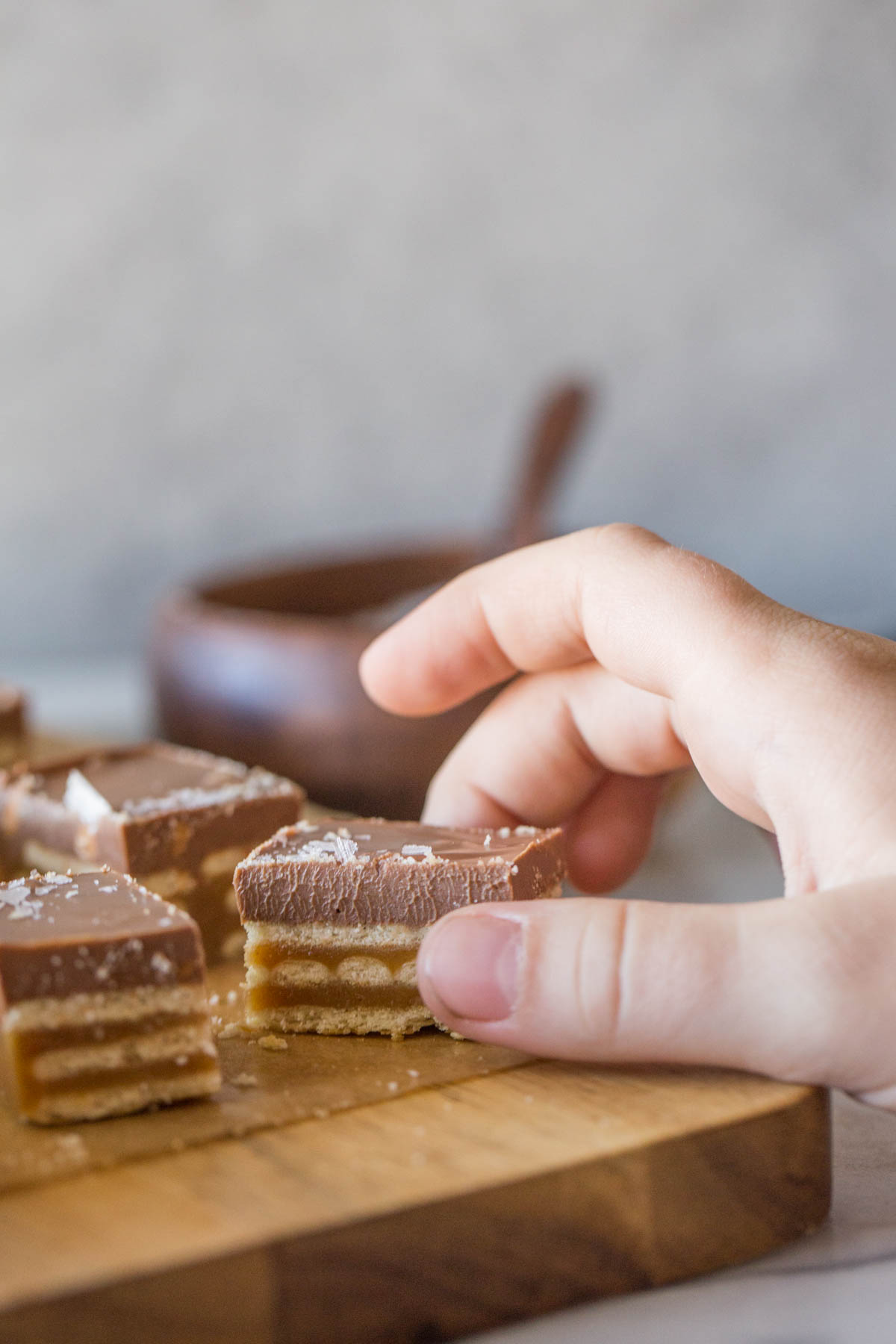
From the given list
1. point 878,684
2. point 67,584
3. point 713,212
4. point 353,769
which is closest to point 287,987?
point 878,684

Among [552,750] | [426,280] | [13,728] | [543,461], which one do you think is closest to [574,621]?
[552,750]

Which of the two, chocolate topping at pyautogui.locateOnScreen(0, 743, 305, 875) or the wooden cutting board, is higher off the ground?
chocolate topping at pyautogui.locateOnScreen(0, 743, 305, 875)

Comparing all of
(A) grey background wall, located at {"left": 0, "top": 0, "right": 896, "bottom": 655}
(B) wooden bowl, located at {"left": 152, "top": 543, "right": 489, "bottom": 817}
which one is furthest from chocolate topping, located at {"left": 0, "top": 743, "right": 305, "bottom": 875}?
(A) grey background wall, located at {"left": 0, "top": 0, "right": 896, "bottom": 655}

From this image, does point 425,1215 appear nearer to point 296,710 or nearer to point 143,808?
point 143,808

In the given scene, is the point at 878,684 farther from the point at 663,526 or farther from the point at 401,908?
the point at 663,526

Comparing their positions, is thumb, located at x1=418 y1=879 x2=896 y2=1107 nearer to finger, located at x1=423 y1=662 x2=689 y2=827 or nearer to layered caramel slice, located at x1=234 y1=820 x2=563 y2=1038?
layered caramel slice, located at x1=234 y1=820 x2=563 y2=1038

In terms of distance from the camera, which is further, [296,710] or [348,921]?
[296,710]
